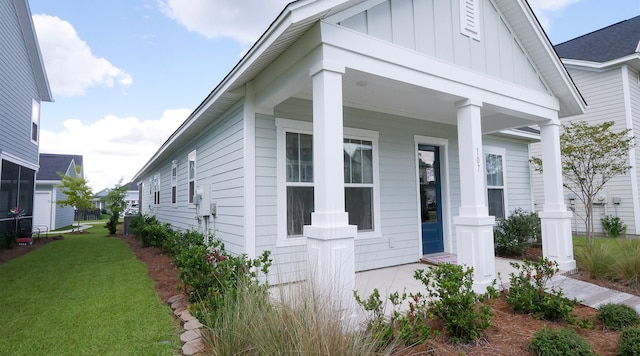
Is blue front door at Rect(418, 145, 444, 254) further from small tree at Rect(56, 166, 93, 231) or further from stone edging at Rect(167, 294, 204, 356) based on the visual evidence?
small tree at Rect(56, 166, 93, 231)

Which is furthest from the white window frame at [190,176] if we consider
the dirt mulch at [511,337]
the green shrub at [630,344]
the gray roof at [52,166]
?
the gray roof at [52,166]

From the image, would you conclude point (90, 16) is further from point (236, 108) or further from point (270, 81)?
point (270, 81)

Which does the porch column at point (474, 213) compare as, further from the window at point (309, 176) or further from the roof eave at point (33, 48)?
the roof eave at point (33, 48)

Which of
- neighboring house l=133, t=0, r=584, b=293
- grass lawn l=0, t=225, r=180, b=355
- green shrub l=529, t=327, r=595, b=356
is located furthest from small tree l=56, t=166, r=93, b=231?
green shrub l=529, t=327, r=595, b=356

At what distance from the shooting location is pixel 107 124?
3762 centimetres

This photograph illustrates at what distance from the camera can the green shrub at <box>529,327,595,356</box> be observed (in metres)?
2.70

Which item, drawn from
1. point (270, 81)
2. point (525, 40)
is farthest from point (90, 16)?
point (525, 40)

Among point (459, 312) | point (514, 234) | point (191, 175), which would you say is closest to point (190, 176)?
point (191, 175)

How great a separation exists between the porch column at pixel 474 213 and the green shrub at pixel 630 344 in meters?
1.69

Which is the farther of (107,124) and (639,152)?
(107,124)

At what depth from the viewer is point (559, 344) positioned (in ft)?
9.10

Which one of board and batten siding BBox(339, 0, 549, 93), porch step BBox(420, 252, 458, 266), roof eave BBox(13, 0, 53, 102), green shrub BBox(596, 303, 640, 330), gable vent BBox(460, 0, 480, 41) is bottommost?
green shrub BBox(596, 303, 640, 330)

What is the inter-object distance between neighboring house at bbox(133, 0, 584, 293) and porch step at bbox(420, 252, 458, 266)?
0.13 m

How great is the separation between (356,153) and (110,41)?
1034cm
